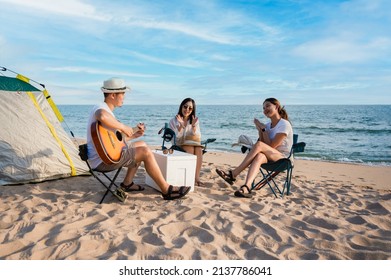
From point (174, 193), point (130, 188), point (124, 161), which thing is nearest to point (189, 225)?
point (174, 193)

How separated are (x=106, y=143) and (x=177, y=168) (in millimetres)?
957

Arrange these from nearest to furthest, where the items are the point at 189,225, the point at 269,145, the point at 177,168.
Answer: the point at 189,225
the point at 177,168
the point at 269,145

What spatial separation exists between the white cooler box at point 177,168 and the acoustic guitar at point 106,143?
607 millimetres

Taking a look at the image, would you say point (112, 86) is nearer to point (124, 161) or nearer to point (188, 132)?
point (124, 161)

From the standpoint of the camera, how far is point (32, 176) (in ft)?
14.5

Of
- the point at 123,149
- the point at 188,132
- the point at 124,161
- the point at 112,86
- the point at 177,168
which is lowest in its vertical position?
the point at 177,168

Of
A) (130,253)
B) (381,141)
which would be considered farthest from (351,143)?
(130,253)

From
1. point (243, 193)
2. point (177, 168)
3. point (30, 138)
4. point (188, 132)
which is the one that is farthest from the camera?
point (188, 132)

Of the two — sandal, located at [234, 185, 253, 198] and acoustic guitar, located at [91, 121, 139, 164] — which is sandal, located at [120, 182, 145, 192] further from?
sandal, located at [234, 185, 253, 198]

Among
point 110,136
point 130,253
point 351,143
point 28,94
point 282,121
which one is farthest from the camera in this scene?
point 351,143

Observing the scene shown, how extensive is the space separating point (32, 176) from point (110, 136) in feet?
5.00

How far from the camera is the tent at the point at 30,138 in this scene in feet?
14.3

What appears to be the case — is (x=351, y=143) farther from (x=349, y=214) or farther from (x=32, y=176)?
(x=32, y=176)

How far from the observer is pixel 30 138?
4477 mm
